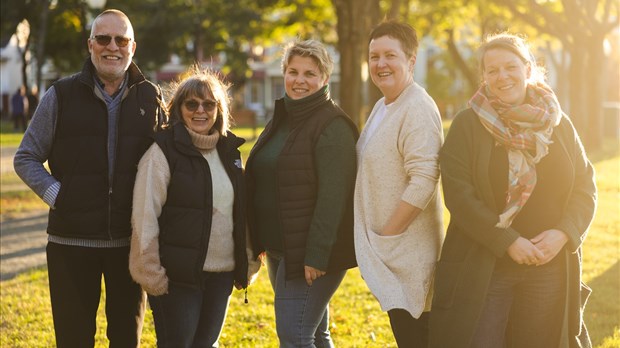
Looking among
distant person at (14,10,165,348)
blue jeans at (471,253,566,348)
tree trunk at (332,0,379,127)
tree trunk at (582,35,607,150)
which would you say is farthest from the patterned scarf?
tree trunk at (582,35,607,150)

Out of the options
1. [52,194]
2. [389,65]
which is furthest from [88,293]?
[389,65]

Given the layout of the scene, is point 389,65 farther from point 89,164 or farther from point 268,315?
point 268,315

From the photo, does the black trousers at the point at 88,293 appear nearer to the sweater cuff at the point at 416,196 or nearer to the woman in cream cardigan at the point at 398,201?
the woman in cream cardigan at the point at 398,201

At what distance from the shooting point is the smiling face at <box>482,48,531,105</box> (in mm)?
4109

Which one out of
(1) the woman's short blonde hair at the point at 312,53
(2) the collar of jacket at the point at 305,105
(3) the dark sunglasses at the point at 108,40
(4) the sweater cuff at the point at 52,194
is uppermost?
(3) the dark sunglasses at the point at 108,40

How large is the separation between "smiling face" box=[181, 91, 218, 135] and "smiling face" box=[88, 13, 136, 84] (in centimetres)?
44

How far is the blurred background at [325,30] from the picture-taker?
14.8 metres

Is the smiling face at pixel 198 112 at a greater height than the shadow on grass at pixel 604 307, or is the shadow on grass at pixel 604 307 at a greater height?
the smiling face at pixel 198 112

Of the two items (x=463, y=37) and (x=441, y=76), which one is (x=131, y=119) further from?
(x=441, y=76)

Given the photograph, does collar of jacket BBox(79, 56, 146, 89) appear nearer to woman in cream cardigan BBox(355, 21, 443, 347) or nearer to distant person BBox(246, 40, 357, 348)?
distant person BBox(246, 40, 357, 348)

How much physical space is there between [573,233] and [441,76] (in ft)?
165

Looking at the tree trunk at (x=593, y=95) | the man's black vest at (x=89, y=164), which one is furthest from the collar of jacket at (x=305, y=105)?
the tree trunk at (x=593, y=95)

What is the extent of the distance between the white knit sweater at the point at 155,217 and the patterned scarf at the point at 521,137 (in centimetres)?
147

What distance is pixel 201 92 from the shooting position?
4453 mm
